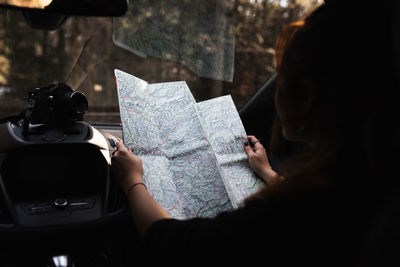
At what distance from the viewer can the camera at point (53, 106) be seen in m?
1.28

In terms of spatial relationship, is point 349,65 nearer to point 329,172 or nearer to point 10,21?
point 329,172

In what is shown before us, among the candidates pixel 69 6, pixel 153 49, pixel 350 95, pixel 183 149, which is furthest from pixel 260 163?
pixel 153 49

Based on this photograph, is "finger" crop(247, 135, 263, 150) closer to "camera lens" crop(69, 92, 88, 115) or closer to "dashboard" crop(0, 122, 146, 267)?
"dashboard" crop(0, 122, 146, 267)

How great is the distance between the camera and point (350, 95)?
0.84 meters

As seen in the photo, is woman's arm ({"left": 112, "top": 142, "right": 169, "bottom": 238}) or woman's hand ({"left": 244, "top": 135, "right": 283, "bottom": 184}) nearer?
woman's arm ({"left": 112, "top": 142, "right": 169, "bottom": 238})

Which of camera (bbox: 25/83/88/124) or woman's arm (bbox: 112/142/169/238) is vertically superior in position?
camera (bbox: 25/83/88/124)

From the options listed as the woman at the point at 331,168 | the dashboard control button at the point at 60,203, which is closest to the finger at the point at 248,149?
the woman at the point at 331,168

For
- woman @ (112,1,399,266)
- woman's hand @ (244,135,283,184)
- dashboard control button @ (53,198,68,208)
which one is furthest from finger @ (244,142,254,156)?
dashboard control button @ (53,198,68,208)

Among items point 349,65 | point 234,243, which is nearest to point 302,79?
point 349,65

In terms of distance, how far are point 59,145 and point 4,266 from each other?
425 mm

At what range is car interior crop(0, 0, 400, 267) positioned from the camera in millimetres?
1127

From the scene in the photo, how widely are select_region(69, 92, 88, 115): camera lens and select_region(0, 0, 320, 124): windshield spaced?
1910 mm

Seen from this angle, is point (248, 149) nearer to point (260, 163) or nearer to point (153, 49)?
point (260, 163)

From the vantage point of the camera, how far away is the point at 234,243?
2.85 ft
